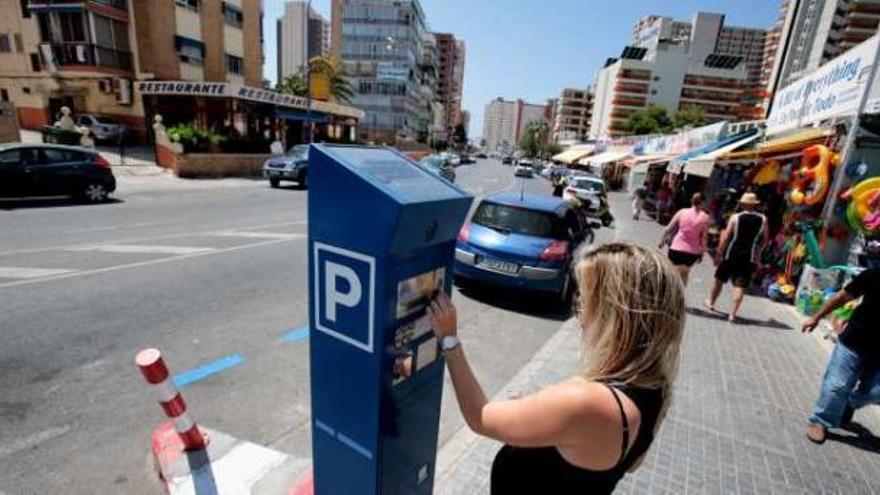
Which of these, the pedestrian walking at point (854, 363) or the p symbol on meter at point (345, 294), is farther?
the pedestrian walking at point (854, 363)

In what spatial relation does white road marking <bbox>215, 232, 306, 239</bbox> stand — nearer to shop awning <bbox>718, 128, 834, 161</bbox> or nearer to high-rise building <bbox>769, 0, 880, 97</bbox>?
shop awning <bbox>718, 128, 834, 161</bbox>

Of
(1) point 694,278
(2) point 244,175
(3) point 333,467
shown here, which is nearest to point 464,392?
(3) point 333,467

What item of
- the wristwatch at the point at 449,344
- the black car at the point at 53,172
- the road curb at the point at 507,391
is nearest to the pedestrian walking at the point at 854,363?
the road curb at the point at 507,391

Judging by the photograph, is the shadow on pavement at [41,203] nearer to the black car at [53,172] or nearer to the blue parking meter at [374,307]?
the black car at [53,172]

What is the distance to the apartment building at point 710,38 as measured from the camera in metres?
99.9

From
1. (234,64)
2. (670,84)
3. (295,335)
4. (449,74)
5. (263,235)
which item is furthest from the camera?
(449,74)

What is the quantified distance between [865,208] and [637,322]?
7.35 meters

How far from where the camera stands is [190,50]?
27.5 metres

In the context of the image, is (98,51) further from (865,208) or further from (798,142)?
(865,208)

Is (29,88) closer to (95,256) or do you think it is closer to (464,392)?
(95,256)

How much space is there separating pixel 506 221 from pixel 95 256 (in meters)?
6.46

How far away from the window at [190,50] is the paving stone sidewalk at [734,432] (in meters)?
29.4

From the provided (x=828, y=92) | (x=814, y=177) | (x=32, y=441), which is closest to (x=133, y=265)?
(x=32, y=441)

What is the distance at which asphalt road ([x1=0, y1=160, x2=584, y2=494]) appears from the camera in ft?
10.1
